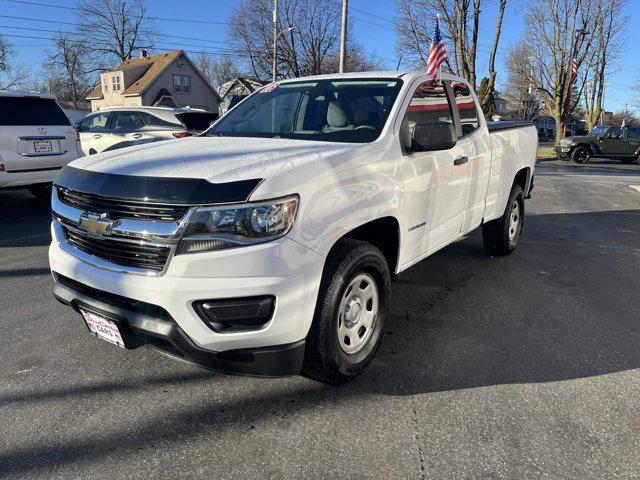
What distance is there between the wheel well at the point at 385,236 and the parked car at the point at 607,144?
23.1 metres

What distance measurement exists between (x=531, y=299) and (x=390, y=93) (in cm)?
229

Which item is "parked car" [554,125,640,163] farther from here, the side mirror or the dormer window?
the dormer window

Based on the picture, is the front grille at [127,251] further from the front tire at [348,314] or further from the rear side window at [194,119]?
the rear side window at [194,119]

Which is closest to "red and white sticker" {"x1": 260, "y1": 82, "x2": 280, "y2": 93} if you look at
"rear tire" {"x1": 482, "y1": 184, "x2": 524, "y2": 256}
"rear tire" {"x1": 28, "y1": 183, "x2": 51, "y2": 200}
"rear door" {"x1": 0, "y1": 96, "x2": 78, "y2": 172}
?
"rear tire" {"x1": 482, "y1": 184, "x2": 524, "y2": 256}

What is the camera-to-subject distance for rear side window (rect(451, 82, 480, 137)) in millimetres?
4277

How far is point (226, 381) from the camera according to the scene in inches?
115

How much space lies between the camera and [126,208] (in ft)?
7.64

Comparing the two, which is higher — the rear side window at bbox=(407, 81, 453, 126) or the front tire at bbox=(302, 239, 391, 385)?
the rear side window at bbox=(407, 81, 453, 126)

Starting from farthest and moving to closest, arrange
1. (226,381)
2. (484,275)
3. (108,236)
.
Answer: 1. (484,275)
2. (226,381)
3. (108,236)

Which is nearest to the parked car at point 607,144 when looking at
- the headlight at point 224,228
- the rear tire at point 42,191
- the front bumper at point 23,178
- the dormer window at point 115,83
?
the rear tire at point 42,191

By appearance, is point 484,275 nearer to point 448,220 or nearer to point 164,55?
point 448,220

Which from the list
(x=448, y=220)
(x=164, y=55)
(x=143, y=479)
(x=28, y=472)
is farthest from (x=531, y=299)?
(x=164, y=55)

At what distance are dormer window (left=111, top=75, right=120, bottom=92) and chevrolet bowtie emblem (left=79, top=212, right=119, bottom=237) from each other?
4934 cm

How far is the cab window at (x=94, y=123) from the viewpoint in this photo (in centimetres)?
1155
